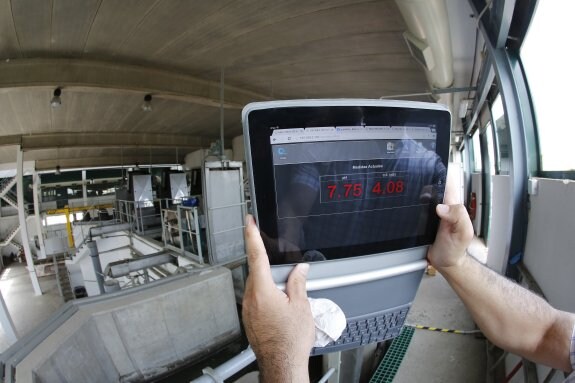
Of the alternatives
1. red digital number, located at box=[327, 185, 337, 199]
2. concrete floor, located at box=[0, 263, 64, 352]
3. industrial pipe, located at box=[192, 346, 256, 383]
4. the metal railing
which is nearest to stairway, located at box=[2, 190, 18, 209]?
concrete floor, located at box=[0, 263, 64, 352]

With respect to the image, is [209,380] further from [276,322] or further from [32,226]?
[32,226]

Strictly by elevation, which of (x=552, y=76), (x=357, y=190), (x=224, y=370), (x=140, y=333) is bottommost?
(x=140, y=333)

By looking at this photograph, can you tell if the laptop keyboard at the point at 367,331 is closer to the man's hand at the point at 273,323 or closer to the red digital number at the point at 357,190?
the man's hand at the point at 273,323

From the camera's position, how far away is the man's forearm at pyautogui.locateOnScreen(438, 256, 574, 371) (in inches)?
28.9

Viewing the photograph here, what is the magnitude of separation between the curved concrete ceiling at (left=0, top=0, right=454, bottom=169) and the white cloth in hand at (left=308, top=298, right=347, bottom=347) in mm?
3513

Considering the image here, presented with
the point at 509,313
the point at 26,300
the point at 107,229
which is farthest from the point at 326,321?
the point at 26,300

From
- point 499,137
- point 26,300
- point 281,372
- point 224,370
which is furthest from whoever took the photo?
point 26,300

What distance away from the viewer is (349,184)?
0.61 m

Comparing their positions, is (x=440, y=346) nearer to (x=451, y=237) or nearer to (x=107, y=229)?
(x=451, y=237)

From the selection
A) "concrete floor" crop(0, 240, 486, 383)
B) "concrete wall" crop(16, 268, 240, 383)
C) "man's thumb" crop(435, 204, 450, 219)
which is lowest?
"concrete floor" crop(0, 240, 486, 383)

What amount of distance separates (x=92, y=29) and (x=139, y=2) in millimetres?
1093

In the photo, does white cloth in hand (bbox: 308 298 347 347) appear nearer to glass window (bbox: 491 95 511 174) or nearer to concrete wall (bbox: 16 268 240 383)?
concrete wall (bbox: 16 268 240 383)

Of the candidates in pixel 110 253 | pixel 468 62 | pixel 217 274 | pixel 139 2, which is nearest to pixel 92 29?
pixel 139 2

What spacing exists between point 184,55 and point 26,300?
1243 centimetres
